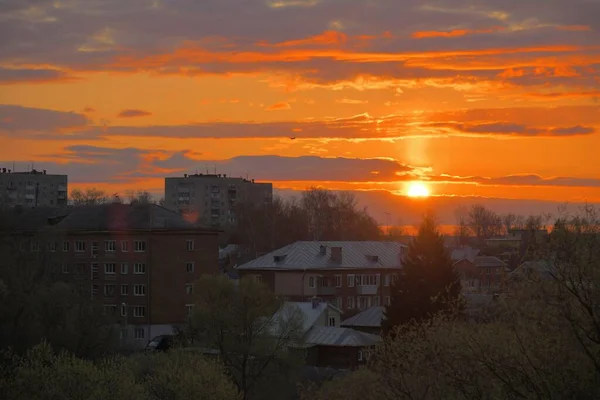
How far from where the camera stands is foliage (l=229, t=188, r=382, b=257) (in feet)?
398

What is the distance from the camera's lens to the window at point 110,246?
7331cm

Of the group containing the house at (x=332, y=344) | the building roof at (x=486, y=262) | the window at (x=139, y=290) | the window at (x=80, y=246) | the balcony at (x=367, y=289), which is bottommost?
the house at (x=332, y=344)

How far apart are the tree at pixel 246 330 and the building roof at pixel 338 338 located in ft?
12.5

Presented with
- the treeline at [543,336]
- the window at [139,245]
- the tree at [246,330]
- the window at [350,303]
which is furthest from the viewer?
the window at [350,303]

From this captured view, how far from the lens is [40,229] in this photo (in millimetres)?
75312

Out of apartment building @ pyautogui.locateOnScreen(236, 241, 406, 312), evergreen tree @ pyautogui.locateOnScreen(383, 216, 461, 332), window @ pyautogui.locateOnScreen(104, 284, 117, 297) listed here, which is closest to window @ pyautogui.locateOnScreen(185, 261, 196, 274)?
window @ pyautogui.locateOnScreen(104, 284, 117, 297)

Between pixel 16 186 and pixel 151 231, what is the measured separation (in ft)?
300

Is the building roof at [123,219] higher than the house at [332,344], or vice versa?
the building roof at [123,219]

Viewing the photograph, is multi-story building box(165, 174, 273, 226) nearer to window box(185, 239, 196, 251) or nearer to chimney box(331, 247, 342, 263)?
chimney box(331, 247, 342, 263)

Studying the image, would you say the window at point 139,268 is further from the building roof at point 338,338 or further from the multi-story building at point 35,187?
the multi-story building at point 35,187

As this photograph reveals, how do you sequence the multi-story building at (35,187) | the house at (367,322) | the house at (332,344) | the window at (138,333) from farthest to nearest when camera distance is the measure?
the multi-story building at (35,187)
the window at (138,333)
the house at (367,322)
the house at (332,344)

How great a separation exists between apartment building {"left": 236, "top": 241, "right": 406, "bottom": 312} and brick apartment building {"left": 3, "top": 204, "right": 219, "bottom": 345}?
591 centimetres

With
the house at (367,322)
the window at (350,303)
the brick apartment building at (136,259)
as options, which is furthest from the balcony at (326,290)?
the house at (367,322)

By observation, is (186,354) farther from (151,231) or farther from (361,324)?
(151,231)
